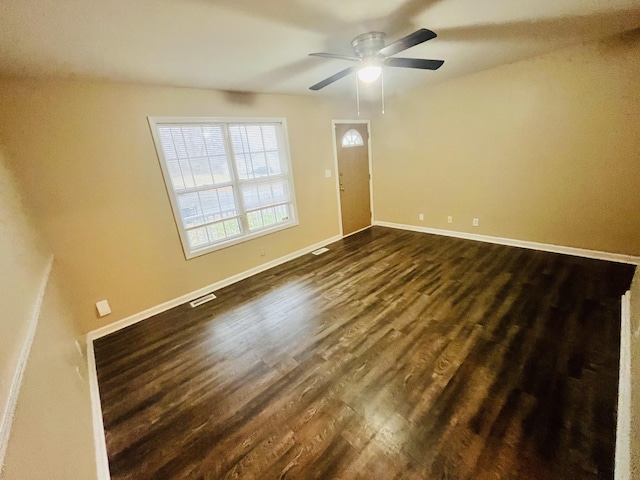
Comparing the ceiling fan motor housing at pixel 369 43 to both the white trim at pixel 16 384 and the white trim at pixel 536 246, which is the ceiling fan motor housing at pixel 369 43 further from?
the white trim at pixel 536 246

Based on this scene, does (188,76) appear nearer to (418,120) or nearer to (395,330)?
(395,330)

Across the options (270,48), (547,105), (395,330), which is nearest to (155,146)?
(270,48)

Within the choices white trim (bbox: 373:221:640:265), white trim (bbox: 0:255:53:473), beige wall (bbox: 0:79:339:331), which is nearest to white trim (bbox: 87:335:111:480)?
beige wall (bbox: 0:79:339:331)

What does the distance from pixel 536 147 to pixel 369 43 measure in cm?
279

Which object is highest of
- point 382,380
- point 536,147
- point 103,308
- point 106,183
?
point 106,183

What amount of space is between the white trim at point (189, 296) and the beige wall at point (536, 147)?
2495 millimetres

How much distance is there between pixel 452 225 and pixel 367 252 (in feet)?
5.25

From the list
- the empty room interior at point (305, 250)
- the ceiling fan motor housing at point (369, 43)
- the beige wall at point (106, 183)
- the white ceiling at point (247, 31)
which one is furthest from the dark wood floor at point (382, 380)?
the white ceiling at point (247, 31)

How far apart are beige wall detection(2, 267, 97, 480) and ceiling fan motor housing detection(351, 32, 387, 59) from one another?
2.74m

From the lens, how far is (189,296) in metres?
3.32

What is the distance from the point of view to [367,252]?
4.23 metres

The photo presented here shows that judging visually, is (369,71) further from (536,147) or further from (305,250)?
(305,250)

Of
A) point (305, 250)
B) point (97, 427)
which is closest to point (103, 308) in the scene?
point (97, 427)

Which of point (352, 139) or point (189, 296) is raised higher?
point (352, 139)
